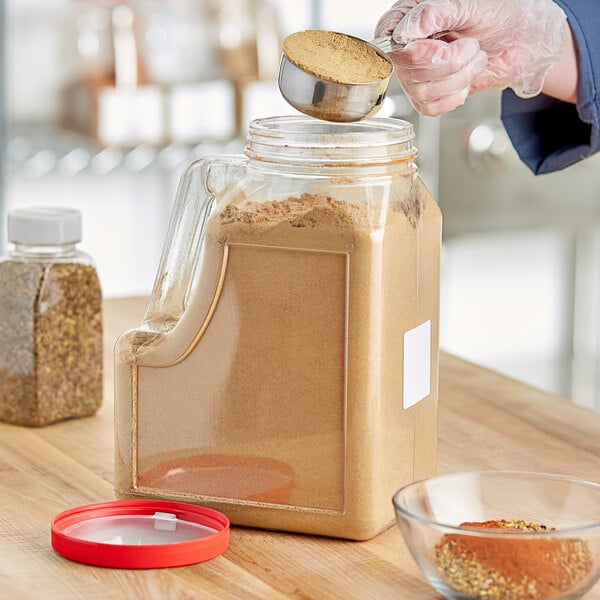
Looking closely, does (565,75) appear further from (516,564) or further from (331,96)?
(516,564)

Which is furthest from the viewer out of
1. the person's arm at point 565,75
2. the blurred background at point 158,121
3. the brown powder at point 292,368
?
the blurred background at point 158,121

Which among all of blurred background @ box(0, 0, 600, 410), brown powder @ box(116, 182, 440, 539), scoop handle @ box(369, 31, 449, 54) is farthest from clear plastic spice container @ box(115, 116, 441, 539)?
blurred background @ box(0, 0, 600, 410)

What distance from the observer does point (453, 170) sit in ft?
8.57

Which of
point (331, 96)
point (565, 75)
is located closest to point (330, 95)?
point (331, 96)

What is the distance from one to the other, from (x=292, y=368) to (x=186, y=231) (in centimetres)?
13

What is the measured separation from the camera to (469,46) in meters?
0.95

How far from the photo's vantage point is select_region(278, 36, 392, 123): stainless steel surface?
0.78 meters

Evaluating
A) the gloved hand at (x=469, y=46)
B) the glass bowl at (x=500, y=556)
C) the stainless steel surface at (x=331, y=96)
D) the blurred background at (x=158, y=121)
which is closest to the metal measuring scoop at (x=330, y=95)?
the stainless steel surface at (x=331, y=96)

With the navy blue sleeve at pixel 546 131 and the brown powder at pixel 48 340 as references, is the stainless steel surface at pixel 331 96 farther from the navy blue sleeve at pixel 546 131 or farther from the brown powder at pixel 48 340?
the navy blue sleeve at pixel 546 131

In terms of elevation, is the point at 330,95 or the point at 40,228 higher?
the point at 330,95

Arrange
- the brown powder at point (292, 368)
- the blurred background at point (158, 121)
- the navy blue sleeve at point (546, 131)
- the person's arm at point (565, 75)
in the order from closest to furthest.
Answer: the brown powder at point (292, 368), the person's arm at point (565, 75), the navy blue sleeve at point (546, 131), the blurred background at point (158, 121)

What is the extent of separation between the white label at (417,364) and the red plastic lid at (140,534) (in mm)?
153

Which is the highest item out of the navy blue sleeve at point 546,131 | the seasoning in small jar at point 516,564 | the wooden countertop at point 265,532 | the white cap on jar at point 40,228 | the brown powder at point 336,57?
the brown powder at point 336,57

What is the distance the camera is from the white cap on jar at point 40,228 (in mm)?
974
